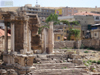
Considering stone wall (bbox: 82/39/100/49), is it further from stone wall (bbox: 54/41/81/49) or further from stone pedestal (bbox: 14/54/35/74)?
stone pedestal (bbox: 14/54/35/74)

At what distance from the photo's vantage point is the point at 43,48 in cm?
2405

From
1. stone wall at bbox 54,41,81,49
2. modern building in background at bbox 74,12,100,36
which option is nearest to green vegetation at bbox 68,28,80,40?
stone wall at bbox 54,41,81,49

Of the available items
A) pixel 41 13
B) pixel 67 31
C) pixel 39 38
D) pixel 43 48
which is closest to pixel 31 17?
pixel 39 38

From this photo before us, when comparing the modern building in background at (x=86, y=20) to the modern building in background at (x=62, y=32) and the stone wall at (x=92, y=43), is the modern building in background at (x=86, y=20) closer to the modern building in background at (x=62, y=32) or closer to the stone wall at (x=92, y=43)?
the modern building in background at (x=62, y=32)

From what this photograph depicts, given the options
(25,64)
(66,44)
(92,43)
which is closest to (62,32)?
(66,44)

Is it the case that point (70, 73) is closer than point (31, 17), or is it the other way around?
point (70, 73)

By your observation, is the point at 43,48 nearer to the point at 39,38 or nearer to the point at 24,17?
the point at 39,38

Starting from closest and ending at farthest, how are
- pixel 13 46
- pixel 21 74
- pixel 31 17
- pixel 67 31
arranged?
1. pixel 21 74
2. pixel 13 46
3. pixel 31 17
4. pixel 67 31

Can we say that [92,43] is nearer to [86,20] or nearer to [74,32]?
[74,32]

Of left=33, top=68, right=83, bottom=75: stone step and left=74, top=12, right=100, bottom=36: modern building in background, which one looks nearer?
left=33, top=68, right=83, bottom=75: stone step

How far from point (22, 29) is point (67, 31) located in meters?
26.9

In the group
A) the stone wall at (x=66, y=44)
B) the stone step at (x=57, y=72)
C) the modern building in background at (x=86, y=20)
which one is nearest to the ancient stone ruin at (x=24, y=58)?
the stone step at (x=57, y=72)

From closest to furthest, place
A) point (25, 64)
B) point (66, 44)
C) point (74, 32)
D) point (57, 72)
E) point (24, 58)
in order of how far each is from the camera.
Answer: point (24, 58), point (25, 64), point (57, 72), point (66, 44), point (74, 32)

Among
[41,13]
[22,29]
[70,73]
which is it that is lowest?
[70,73]
